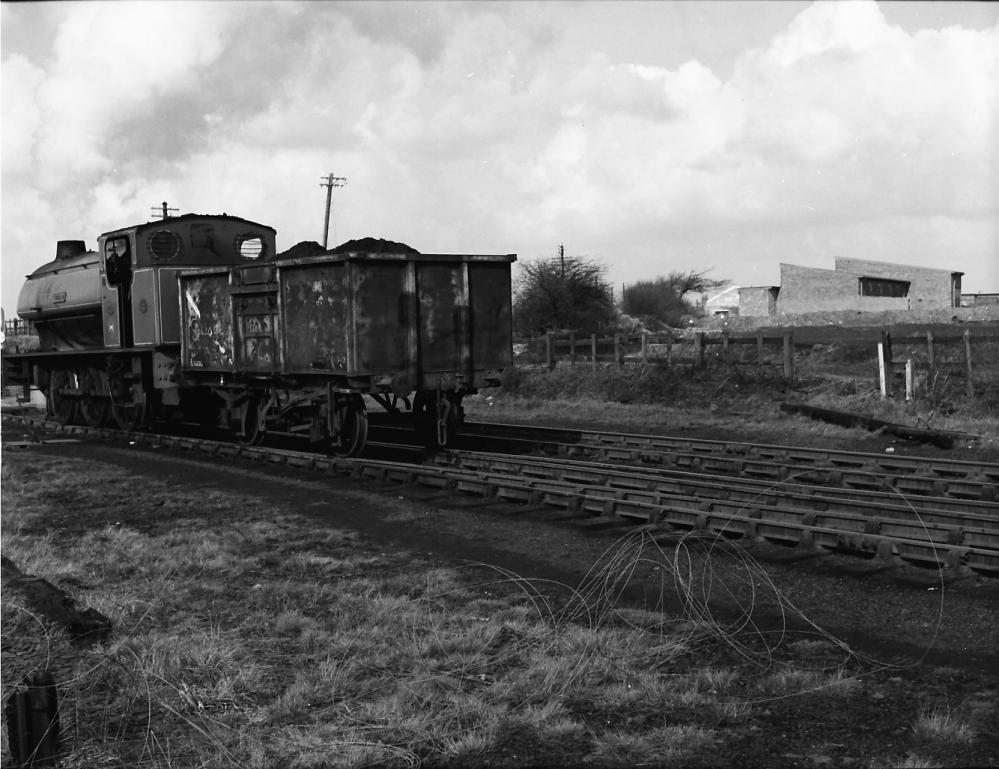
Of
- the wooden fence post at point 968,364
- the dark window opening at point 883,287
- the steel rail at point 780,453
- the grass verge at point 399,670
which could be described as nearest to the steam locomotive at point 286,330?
the steel rail at point 780,453

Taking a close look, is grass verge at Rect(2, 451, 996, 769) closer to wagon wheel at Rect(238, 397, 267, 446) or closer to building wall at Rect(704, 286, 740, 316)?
wagon wheel at Rect(238, 397, 267, 446)

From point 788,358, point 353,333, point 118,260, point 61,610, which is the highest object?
point 118,260

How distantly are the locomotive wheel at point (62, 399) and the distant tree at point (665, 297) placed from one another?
46429 millimetres

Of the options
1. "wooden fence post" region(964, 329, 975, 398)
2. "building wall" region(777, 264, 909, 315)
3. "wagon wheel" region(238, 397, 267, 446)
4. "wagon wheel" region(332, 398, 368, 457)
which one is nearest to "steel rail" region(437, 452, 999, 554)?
"wagon wheel" region(332, 398, 368, 457)

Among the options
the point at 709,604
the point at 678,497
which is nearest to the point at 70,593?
the point at 709,604

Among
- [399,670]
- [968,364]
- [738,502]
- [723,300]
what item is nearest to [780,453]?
[738,502]

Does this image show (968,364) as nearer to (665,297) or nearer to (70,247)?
(70,247)

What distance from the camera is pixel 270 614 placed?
5.79m

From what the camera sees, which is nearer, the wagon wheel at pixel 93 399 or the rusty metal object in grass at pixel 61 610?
the rusty metal object in grass at pixel 61 610

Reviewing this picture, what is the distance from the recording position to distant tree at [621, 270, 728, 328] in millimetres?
64812

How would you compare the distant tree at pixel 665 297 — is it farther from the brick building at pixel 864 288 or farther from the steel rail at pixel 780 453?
the steel rail at pixel 780 453

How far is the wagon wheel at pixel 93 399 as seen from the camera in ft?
54.7

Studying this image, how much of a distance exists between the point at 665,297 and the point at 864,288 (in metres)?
17.7

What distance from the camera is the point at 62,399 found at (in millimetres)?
18750
